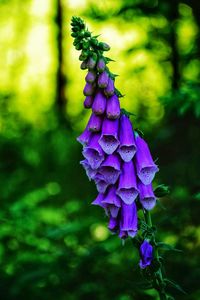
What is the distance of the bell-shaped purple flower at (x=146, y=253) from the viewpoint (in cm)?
234

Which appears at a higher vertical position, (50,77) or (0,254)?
(50,77)

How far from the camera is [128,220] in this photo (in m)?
2.36

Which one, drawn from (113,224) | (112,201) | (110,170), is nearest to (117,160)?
(110,170)

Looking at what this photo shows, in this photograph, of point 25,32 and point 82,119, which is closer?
point 82,119

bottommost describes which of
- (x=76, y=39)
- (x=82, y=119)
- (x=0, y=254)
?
(x=76, y=39)

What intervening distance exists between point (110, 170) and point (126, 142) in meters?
0.15

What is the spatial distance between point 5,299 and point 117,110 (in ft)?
8.81

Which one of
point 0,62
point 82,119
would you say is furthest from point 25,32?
point 82,119

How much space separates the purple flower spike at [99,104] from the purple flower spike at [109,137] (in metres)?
0.08

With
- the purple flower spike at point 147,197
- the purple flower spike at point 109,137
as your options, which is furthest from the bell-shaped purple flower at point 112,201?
the purple flower spike at point 109,137

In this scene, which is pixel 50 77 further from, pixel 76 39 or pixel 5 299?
pixel 76 39

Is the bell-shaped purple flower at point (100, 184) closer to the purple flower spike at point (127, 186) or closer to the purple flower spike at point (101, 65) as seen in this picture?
the purple flower spike at point (127, 186)

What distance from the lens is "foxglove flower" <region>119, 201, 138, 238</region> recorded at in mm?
2357

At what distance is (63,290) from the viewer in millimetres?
4480
